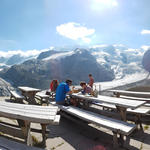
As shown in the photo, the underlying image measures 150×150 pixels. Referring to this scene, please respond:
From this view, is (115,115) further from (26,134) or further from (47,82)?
(47,82)

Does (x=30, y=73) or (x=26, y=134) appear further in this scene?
(x=30, y=73)

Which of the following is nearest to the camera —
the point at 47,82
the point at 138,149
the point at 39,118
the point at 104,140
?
the point at 39,118

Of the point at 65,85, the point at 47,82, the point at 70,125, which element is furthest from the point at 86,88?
the point at 47,82

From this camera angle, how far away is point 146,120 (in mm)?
4605

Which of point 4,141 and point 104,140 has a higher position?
point 4,141

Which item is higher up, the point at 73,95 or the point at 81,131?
the point at 73,95

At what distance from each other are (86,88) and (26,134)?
3.46 m

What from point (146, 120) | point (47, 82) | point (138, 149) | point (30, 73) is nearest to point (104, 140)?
point (138, 149)

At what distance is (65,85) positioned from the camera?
5281mm

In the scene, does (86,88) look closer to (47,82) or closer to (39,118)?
(39,118)

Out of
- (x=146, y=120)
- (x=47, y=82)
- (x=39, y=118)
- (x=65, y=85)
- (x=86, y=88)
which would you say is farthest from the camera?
(x=47, y=82)

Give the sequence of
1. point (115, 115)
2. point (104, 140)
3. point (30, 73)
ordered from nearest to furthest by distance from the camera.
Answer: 1. point (104, 140)
2. point (115, 115)
3. point (30, 73)

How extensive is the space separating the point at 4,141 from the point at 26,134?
416 millimetres

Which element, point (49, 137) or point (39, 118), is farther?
point (49, 137)
